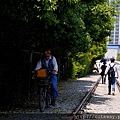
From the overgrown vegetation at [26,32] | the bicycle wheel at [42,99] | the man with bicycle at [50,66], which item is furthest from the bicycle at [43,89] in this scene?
the overgrown vegetation at [26,32]

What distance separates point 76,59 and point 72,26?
24.3m

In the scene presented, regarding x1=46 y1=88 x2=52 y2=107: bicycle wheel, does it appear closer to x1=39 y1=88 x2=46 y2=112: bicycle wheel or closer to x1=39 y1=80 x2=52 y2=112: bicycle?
x1=39 y1=80 x2=52 y2=112: bicycle

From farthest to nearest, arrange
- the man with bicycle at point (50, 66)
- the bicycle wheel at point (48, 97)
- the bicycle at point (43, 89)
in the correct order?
the bicycle wheel at point (48, 97) → the man with bicycle at point (50, 66) → the bicycle at point (43, 89)

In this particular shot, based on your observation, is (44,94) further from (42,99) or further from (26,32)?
(26,32)

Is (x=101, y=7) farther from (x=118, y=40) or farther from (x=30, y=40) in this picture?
(x=118, y=40)

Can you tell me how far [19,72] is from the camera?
1386cm

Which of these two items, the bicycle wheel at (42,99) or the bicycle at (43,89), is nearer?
the bicycle wheel at (42,99)

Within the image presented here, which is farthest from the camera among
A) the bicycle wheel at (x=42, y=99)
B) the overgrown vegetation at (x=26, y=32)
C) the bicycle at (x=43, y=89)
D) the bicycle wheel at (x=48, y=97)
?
the bicycle wheel at (x=48, y=97)

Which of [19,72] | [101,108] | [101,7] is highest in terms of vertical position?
[101,7]

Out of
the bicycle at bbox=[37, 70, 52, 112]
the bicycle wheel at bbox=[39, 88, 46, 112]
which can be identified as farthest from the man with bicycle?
the bicycle wheel at bbox=[39, 88, 46, 112]

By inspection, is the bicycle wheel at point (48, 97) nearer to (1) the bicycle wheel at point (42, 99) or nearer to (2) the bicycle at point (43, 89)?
(2) the bicycle at point (43, 89)

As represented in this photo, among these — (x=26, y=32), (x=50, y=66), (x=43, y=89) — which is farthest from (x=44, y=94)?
(x=26, y=32)

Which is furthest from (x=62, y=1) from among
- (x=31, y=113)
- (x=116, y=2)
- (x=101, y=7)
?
(x=116, y=2)

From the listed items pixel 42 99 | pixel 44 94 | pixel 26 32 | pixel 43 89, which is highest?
pixel 26 32
